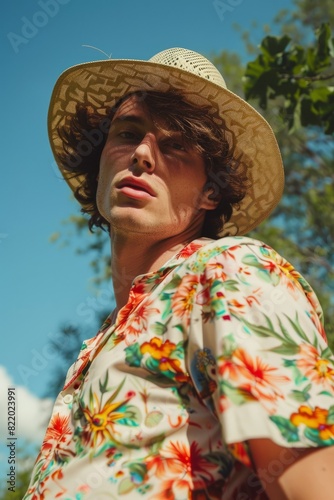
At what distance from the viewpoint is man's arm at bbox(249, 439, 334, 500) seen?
4.07 feet

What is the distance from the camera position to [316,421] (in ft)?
4.24

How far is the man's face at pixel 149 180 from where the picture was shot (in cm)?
213

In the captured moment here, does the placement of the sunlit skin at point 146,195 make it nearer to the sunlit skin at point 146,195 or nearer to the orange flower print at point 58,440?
the sunlit skin at point 146,195

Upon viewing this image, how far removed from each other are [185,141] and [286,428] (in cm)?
128

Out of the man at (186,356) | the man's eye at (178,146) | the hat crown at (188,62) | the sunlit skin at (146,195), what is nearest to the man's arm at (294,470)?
the man at (186,356)

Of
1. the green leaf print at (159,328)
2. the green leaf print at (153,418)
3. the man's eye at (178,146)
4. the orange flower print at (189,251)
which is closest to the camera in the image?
the green leaf print at (153,418)

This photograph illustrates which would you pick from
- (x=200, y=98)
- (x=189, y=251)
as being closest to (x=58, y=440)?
(x=189, y=251)

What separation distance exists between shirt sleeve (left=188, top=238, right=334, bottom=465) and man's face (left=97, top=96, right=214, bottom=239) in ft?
1.91

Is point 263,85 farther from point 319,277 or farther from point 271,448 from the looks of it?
point 319,277

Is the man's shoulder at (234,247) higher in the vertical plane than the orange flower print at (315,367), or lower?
higher

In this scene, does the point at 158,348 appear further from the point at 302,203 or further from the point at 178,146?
the point at 302,203

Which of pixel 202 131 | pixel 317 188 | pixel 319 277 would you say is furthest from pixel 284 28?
pixel 202 131

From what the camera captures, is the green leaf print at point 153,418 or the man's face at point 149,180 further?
the man's face at point 149,180

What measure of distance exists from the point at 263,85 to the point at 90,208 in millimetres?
1126
